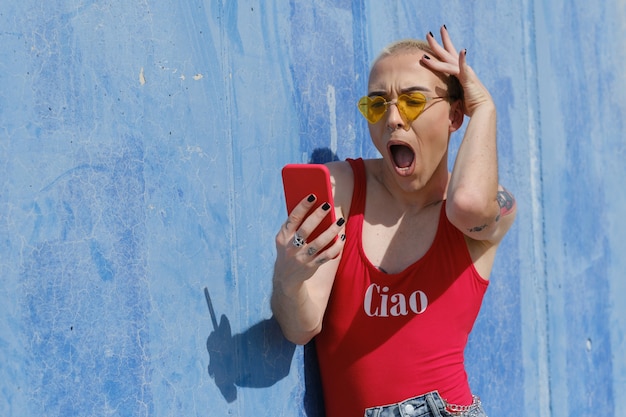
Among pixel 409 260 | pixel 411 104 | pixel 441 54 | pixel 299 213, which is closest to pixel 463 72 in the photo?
pixel 441 54

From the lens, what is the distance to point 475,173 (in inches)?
97.8

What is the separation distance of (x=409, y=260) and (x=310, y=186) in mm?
440

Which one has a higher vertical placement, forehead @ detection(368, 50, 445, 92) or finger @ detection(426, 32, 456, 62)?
finger @ detection(426, 32, 456, 62)

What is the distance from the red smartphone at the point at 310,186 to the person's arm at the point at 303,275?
0.03m

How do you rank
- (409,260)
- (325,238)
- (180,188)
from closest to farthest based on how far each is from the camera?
(325,238) → (180,188) → (409,260)

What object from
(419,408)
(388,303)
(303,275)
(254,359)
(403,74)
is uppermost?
(403,74)

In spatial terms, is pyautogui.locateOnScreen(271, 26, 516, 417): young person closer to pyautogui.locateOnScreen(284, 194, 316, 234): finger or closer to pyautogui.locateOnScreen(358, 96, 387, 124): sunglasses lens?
pyautogui.locateOnScreen(358, 96, 387, 124): sunglasses lens

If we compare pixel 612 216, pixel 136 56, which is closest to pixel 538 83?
pixel 612 216

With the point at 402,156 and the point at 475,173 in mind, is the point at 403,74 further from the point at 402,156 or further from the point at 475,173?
the point at 475,173

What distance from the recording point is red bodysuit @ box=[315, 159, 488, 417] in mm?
2584

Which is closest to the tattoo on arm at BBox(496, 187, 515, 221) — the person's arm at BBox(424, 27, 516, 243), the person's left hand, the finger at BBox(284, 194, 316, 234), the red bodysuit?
the person's arm at BBox(424, 27, 516, 243)

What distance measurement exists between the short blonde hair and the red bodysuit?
0.36 m

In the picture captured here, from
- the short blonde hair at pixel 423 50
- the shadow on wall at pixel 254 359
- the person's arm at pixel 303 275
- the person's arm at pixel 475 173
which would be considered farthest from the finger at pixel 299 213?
the short blonde hair at pixel 423 50

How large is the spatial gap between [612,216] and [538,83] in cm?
83
